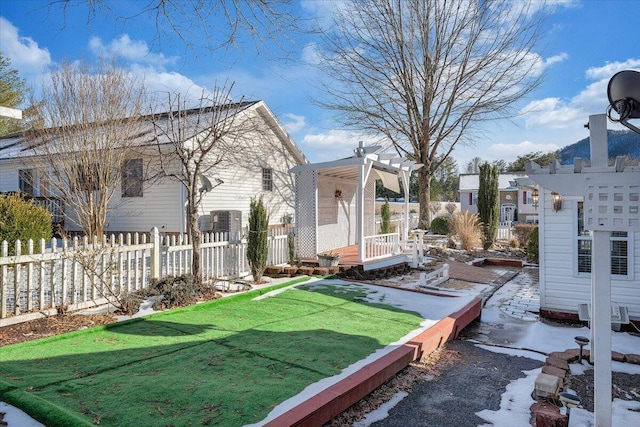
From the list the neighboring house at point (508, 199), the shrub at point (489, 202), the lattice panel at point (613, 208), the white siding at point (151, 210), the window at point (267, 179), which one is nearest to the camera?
the lattice panel at point (613, 208)

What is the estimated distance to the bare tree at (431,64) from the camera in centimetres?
1739

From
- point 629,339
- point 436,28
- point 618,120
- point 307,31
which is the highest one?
point 436,28

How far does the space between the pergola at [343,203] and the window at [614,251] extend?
176 inches

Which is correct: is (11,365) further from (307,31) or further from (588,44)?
(588,44)

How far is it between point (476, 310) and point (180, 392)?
541 centimetres

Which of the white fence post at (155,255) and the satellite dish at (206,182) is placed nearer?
the white fence post at (155,255)

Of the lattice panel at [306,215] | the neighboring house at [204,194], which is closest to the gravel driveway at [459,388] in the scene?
the lattice panel at [306,215]

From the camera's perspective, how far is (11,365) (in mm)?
3639

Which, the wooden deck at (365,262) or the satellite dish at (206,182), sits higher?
the satellite dish at (206,182)

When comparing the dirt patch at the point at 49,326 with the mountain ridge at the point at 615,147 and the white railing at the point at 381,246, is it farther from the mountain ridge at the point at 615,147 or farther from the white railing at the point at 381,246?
the white railing at the point at 381,246

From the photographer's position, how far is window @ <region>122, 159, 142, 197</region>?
13.0 metres

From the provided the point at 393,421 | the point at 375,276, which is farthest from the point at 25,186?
the point at 393,421

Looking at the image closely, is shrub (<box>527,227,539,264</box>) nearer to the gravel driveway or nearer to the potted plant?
the potted plant

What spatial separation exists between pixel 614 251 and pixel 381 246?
562 centimetres
